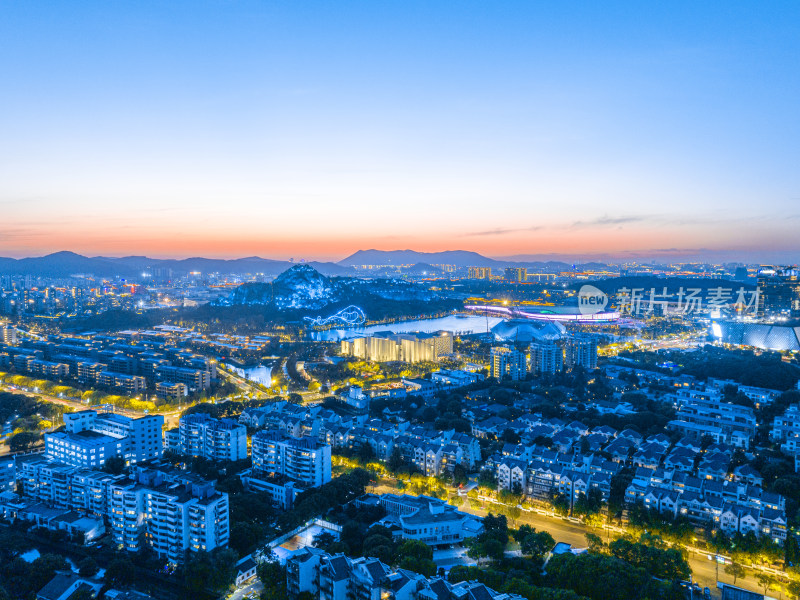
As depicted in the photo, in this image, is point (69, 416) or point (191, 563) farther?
point (69, 416)

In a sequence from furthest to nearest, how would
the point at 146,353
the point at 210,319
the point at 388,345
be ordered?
the point at 210,319
the point at 388,345
the point at 146,353

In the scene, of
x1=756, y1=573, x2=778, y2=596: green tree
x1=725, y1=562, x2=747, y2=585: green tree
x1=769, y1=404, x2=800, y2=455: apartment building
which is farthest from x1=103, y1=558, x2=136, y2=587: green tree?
x1=769, y1=404, x2=800, y2=455: apartment building

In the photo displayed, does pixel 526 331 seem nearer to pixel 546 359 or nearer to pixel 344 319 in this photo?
pixel 546 359

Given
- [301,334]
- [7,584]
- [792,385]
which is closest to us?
[7,584]

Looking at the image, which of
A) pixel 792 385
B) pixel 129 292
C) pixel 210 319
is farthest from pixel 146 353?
pixel 129 292

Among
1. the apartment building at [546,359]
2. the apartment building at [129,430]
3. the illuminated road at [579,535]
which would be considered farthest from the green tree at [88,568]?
the apartment building at [546,359]

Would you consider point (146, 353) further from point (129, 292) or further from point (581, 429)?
point (129, 292)

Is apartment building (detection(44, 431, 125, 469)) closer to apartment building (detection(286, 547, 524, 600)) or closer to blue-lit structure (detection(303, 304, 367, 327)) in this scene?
apartment building (detection(286, 547, 524, 600))
